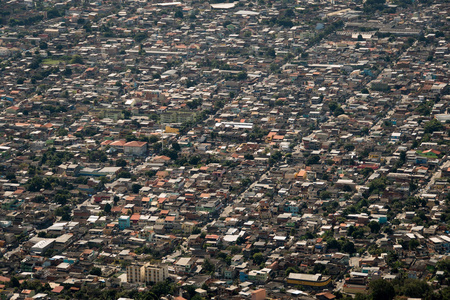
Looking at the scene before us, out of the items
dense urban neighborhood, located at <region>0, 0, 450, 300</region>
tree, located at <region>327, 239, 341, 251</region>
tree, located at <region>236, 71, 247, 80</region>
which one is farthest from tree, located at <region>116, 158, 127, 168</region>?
tree, located at <region>236, 71, 247, 80</region>

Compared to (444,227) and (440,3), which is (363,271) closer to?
(444,227)

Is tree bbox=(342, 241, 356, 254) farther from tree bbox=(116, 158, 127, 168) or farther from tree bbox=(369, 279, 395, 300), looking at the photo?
tree bbox=(116, 158, 127, 168)

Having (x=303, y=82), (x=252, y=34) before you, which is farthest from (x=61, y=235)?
(x=252, y=34)

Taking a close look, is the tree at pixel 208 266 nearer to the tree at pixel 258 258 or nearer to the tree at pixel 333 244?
the tree at pixel 258 258

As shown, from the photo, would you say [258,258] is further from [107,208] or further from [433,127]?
[433,127]

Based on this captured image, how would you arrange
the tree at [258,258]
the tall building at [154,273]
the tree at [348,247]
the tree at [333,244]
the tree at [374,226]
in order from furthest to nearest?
the tree at [374,226] → the tree at [333,244] → the tree at [348,247] → the tree at [258,258] → the tall building at [154,273]

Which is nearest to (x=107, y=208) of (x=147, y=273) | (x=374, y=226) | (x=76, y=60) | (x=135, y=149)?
(x=147, y=273)

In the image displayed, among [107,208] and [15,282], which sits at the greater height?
[15,282]

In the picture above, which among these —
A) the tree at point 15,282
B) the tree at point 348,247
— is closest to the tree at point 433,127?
the tree at point 348,247
